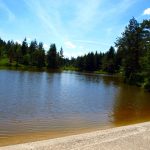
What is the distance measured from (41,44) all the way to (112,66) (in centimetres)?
4869

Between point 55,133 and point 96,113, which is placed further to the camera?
point 96,113

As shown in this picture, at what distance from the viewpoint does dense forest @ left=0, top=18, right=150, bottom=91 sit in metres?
65.9

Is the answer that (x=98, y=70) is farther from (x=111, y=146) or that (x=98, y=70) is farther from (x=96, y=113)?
(x=111, y=146)

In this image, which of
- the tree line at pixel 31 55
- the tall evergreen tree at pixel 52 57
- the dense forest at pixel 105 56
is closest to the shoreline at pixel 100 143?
the dense forest at pixel 105 56

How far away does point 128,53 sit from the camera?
67250 millimetres

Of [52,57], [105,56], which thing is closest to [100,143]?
[105,56]

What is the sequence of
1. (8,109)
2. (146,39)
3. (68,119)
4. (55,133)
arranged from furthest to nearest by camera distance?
(146,39) → (8,109) → (68,119) → (55,133)

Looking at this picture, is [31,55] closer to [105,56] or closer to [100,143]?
[105,56]

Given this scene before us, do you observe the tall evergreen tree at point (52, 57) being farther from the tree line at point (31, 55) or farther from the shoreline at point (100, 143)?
the shoreline at point (100, 143)

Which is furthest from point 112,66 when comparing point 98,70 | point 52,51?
point 52,51

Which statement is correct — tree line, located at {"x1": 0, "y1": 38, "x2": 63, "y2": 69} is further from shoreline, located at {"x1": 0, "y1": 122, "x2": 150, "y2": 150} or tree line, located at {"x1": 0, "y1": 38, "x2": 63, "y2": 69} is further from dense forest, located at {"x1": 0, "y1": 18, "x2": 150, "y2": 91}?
shoreline, located at {"x1": 0, "y1": 122, "x2": 150, "y2": 150}

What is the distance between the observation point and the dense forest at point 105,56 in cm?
6588

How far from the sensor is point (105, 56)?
5246 inches

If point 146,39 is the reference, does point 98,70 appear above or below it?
below
